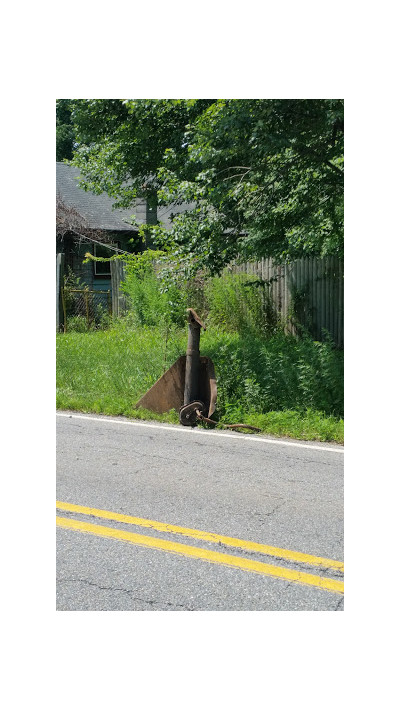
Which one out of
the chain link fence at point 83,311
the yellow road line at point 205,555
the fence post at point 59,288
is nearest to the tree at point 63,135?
the fence post at point 59,288

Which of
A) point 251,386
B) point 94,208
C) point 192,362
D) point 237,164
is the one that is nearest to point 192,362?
point 192,362

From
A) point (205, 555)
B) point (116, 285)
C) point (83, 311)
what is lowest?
point (205, 555)

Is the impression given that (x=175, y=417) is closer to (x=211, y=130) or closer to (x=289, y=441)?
(x=289, y=441)

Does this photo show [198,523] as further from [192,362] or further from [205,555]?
[192,362]

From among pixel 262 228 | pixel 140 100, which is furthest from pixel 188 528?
pixel 140 100

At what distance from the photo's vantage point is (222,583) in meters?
3.36

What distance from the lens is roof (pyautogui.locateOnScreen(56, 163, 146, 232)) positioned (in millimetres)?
21062

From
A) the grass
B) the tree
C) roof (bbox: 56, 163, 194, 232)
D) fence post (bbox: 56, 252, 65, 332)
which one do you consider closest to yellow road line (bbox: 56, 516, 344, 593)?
the grass

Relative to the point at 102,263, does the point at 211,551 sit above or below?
below

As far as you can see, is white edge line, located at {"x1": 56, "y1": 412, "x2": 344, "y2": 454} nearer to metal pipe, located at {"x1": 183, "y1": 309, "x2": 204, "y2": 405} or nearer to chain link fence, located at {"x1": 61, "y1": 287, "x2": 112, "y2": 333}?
metal pipe, located at {"x1": 183, "y1": 309, "x2": 204, "y2": 405}

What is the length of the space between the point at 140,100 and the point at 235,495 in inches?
289

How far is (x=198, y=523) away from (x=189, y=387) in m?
3.17

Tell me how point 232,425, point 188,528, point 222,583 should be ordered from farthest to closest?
point 232,425 < point 188,528 < point 222,583

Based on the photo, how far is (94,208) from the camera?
2208 centimetres
